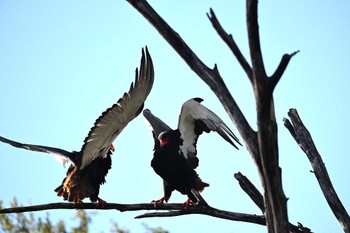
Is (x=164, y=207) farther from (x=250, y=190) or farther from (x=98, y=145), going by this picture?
(x=98, y=145)

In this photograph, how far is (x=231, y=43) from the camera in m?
5.07

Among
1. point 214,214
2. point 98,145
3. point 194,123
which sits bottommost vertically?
point 214,214

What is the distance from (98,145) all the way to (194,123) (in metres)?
1.71

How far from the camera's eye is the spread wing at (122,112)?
7391mm

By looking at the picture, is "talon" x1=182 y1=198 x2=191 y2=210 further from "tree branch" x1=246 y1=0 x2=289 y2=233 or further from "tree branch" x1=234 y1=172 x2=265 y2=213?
"tree branch" x1=246 y1=0 x2=289 y2=233

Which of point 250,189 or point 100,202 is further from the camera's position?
point 100,202

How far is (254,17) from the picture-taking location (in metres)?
4.81

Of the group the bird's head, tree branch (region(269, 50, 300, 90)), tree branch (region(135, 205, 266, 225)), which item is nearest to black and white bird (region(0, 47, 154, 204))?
tree branch (region(135, 205, 266, 225))

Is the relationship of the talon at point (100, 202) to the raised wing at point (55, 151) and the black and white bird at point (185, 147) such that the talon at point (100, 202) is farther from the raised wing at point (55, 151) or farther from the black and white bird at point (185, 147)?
the black and white bird at point (185, 147)

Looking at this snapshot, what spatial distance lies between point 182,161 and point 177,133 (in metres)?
0.44

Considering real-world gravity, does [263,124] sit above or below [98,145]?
below

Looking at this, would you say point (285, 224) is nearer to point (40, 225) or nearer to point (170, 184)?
point (170, 184)

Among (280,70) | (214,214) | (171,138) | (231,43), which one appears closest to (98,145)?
(171,138)

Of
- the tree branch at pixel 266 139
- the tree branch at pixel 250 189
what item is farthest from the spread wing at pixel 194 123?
the tree branch at pixel 266 139
